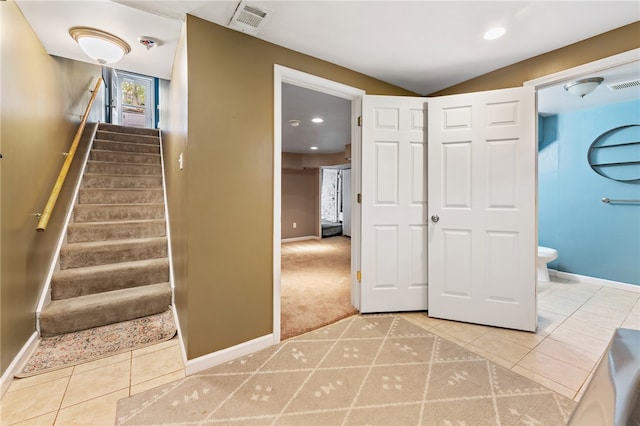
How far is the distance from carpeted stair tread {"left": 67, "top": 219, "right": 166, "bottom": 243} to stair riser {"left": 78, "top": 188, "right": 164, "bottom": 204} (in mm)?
413

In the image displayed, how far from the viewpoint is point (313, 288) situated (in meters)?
3.42

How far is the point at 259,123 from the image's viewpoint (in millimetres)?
2008

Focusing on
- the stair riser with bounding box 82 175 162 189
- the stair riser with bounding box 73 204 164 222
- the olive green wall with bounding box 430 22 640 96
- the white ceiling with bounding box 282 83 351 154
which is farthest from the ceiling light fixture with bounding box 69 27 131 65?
the olive green wall with bounding box 430 22 640 96

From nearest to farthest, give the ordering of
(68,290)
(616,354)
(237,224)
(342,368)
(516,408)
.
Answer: (616,354) < (516,408) < (342,368) < (237,224) < (68,290)

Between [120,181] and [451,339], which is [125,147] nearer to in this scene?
[120,181]

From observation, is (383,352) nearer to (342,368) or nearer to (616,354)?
(342,368)

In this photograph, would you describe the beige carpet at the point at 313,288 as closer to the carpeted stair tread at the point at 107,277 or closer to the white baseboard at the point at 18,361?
the carpeted stair tread at the point at 107,277

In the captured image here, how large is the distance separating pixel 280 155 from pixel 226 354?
1473 millimetres

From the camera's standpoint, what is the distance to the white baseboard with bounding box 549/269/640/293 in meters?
3.27

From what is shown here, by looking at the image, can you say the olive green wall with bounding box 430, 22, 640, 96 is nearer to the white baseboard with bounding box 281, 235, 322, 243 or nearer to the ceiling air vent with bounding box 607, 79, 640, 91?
the ceiling air vent with bounding box 607, 79, 640, 91

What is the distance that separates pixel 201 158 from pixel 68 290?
1816 mm

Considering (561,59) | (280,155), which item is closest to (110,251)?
(280,155)

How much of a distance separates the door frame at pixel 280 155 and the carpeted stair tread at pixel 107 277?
1.36m

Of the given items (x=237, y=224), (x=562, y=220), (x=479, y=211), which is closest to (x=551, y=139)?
(x=562, y=220)
